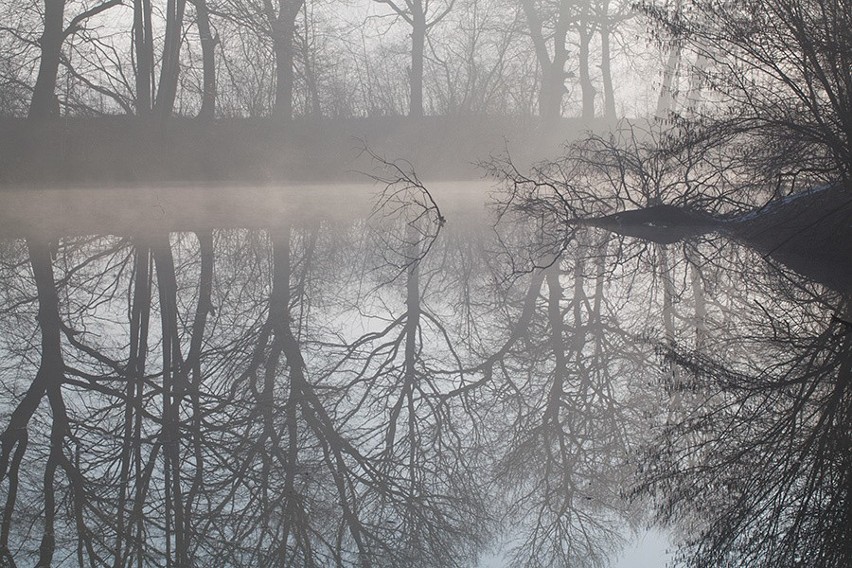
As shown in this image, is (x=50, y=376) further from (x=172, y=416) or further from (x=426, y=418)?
(x=426, y=418)

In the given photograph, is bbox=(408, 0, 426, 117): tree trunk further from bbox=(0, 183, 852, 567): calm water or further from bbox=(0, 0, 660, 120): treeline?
bbox=(0, 183, 852, 567): calm water

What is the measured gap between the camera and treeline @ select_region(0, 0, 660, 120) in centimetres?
1798

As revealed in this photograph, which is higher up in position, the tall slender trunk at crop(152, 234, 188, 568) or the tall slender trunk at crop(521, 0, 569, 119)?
the tall slender trunk at crop(521, 0, 569, 119)

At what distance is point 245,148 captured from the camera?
64.2 ft

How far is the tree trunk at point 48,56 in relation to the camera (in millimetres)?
17188

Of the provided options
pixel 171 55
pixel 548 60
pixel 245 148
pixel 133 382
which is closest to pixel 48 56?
pixel 171 55

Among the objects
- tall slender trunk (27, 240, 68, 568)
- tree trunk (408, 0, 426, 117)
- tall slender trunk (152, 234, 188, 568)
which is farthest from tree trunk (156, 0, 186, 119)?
tall slender trunk (152, 234, 188, 568)

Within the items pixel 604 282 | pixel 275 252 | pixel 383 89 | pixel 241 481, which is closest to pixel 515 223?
pixel 275 252

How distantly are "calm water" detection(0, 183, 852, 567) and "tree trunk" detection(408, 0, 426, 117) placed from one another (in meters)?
16.2

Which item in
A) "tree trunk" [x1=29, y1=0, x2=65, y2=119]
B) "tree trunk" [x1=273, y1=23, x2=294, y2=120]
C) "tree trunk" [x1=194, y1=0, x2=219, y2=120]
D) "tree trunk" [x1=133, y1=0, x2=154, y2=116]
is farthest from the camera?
"tree trunk" [x1=194, y1=0, x2=219, y2=120]

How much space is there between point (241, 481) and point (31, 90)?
1691 cm

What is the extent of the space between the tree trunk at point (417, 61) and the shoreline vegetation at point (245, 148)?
590 millimetres

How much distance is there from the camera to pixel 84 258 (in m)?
8.32

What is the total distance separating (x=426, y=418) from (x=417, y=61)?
20642 mm
